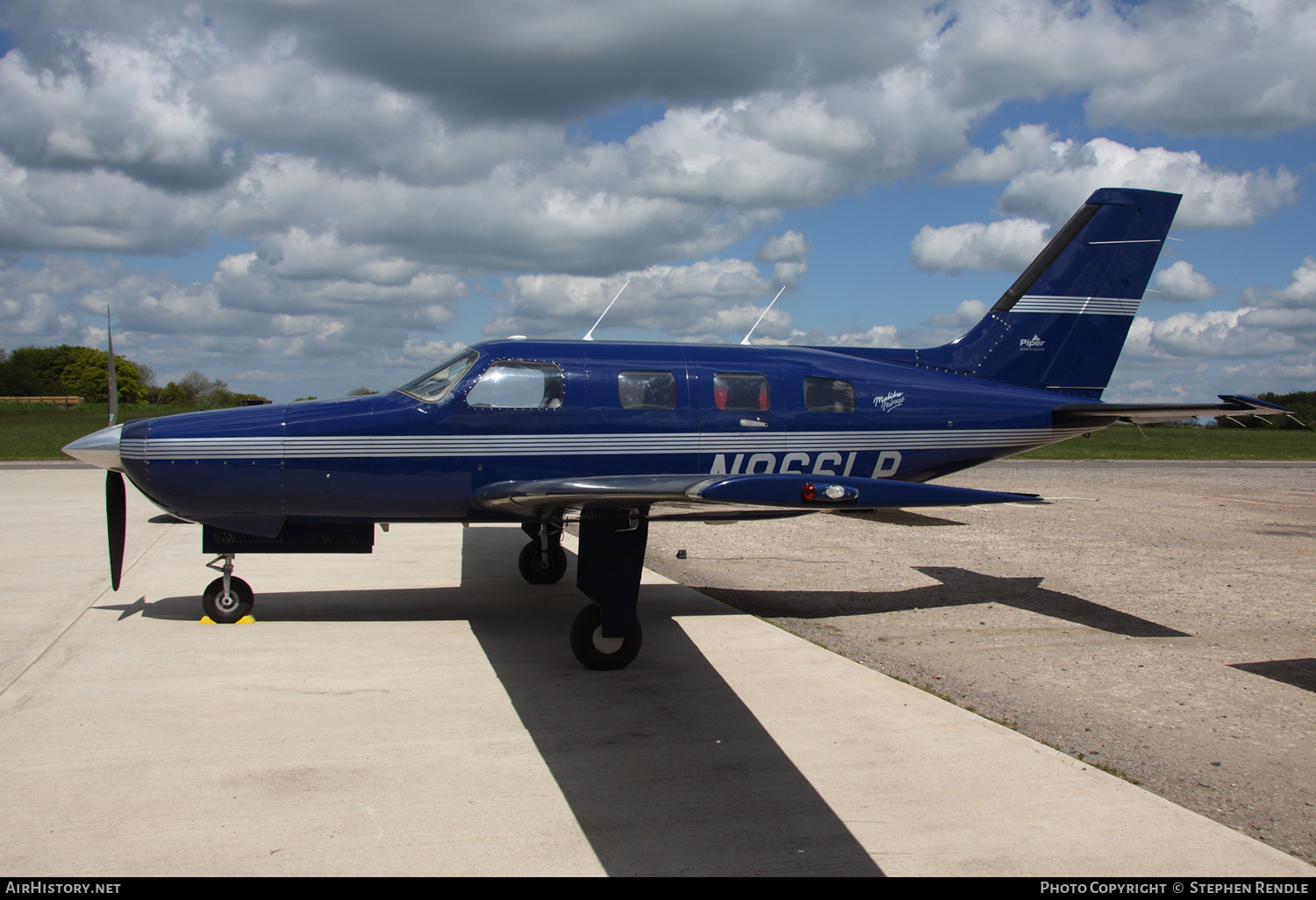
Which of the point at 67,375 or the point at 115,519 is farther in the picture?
the point at 67,375

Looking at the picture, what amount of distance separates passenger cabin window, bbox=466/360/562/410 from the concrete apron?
6.71ft

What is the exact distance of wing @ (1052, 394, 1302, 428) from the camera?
6.05 meters

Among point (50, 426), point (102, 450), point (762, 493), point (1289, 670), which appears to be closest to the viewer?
point (762, 493)

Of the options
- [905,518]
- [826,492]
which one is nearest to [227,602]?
[826,492]

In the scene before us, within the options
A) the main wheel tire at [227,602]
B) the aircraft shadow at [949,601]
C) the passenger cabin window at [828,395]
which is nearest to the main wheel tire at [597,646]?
the aircraft shadow at [949,601]

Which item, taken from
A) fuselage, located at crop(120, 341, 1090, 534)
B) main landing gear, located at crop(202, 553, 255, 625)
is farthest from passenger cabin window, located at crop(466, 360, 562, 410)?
main landing gear, located at crop(202, 553, 255, 625)

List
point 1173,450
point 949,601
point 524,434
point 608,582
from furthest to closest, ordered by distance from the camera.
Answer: point 1173,450 → point 949,601 → point 524,434 → point 608,582

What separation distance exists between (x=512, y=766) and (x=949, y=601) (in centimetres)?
585

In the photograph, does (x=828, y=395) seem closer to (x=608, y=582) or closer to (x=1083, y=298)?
(x=608, y=582)

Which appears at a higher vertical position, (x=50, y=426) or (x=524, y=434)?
(x=524, y=434)

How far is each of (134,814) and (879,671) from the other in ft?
15.8

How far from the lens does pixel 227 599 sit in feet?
23.4

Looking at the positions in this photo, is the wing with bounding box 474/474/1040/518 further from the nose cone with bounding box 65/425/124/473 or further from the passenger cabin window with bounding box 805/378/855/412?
the nose cone with bounding box 65/425/124/473

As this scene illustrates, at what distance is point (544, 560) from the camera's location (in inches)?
355
